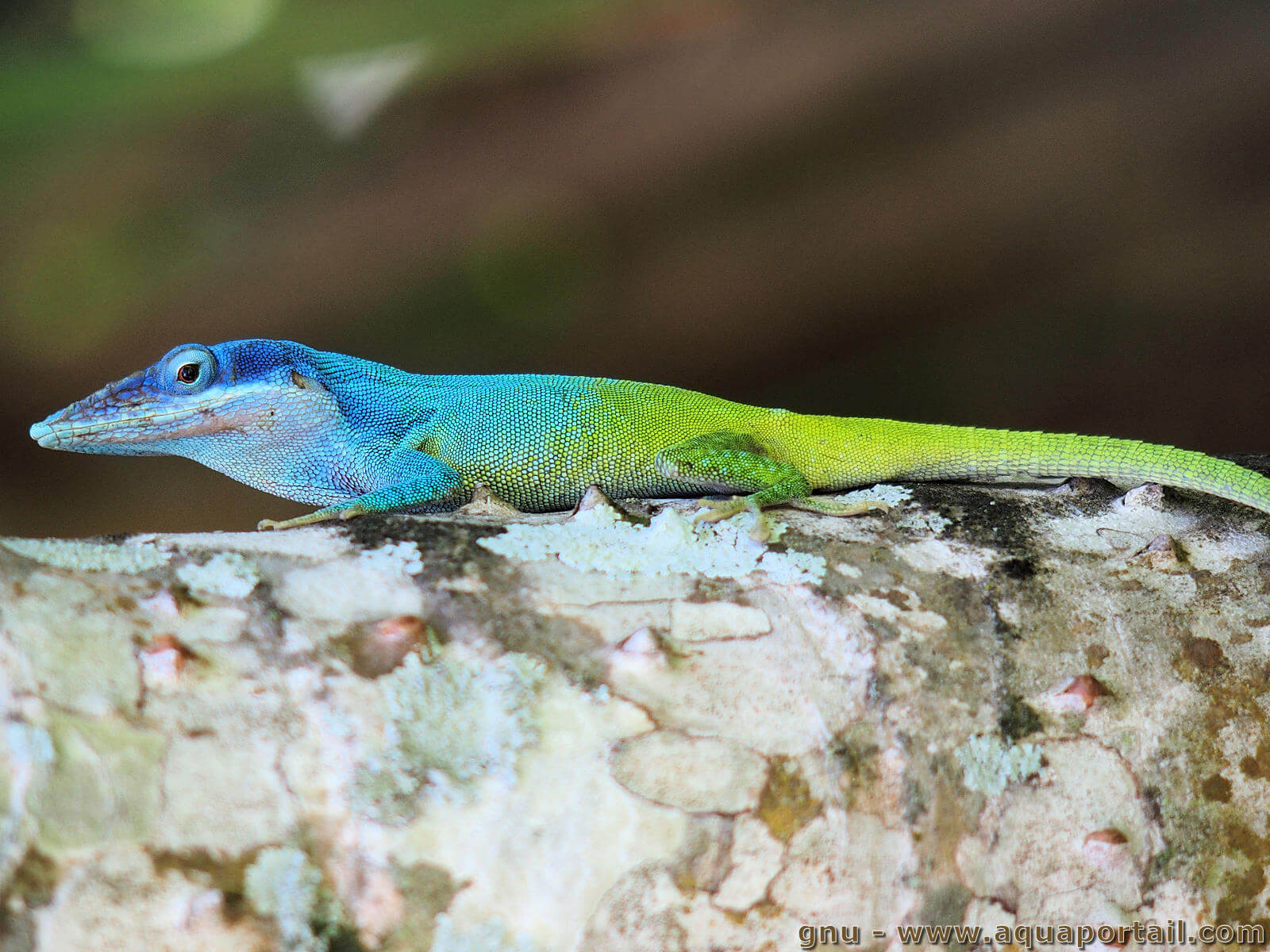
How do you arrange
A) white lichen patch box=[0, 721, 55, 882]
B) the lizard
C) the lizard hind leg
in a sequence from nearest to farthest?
white lichen patch box=[0, 721, 55, 882] < the lizard hind leg < the lizard

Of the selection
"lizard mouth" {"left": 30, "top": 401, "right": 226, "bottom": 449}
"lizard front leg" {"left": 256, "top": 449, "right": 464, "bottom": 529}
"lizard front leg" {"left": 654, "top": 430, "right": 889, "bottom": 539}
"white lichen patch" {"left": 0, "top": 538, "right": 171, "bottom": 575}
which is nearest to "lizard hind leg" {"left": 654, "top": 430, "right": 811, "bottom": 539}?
"lizard front leg" {"left": 654, "top": 430, "right": 889, "bottom": 539}

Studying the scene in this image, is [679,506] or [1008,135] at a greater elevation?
[1008,135]

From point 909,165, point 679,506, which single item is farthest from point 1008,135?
point 679,506

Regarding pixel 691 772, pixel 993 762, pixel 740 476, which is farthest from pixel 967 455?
pixel 691 772

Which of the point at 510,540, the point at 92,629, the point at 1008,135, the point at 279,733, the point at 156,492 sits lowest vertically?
the point at 279,733

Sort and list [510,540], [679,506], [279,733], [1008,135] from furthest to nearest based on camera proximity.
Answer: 1. [1008,135]
2. [679,506]
3. [510,540]
4. [279,733]

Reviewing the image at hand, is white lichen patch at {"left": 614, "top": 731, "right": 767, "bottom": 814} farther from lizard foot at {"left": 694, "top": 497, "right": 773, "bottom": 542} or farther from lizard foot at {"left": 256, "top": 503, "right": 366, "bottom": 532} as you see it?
lizard foot at {"left": 256, "top": 503, "right": 366, "bottom": 532}

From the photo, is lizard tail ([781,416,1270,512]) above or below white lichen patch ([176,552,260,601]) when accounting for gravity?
above

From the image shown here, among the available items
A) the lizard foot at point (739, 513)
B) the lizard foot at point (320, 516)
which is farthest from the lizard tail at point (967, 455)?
the lizard foot at point (320, 516)

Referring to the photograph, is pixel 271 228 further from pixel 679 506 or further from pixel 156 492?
pixel 679 506
